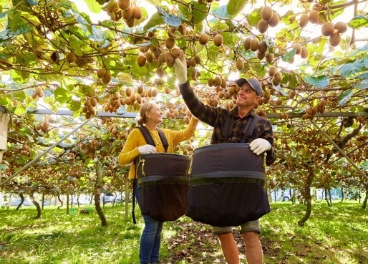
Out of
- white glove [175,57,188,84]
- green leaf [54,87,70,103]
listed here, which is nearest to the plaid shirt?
white glove [175,57,188,84]

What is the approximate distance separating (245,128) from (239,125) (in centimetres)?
14

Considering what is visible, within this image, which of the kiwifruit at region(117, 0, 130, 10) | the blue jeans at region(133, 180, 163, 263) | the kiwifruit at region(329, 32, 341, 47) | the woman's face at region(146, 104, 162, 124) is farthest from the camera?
the woman's face at region(146, 104, 162, 124)

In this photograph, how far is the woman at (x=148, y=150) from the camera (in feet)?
10.4

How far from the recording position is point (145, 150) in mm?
3188

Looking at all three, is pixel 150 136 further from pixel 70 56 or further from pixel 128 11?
pixel 128 11

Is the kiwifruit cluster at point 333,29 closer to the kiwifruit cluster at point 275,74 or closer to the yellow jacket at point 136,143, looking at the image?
the kiwifruit cluster at point 275,74

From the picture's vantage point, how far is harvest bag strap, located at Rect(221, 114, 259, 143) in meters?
2.61

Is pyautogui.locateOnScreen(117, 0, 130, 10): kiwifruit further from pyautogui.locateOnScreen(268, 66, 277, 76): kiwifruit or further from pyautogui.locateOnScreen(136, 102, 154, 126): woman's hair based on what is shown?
pyautogui.locateOnScreen(136, 102, 154, 126): woman's hair

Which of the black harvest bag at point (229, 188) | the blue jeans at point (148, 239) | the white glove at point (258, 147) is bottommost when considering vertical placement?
the blue jeans at point (148, 239)

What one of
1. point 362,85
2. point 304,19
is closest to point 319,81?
point 362,85

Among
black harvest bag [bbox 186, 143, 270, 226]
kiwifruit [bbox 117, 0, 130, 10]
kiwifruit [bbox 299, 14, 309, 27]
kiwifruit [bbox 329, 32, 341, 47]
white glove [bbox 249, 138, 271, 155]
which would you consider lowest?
black harvest bag [bbox 186, 143, 270, 226]

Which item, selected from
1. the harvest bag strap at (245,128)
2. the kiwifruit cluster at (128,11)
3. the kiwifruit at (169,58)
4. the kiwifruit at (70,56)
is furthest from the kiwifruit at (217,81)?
the kiwifruit cluster at (128,11)

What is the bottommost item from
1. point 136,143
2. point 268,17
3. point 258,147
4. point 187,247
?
point 187,247

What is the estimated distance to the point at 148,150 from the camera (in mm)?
3184
